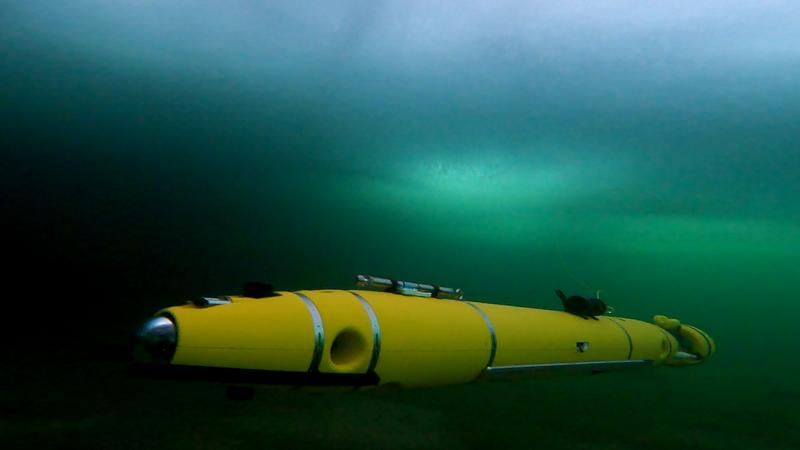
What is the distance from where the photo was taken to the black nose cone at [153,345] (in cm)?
242

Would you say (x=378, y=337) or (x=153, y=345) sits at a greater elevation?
(x=378, y=337)

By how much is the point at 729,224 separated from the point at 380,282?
26264 mm

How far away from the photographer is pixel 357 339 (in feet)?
10.1

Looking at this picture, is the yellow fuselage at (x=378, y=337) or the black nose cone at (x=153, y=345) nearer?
the black nose cone at (x=153, y=345)

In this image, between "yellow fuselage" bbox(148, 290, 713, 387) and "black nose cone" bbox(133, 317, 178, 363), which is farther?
"yellow fuselage" bbox(148, 290, 713, 387)

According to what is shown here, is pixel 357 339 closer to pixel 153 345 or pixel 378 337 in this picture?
pixel 378 337

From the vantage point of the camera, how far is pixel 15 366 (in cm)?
753

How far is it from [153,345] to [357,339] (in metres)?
1.20

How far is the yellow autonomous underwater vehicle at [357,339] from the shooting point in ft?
8.25

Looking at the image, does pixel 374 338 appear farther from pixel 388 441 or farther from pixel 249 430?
pixel 249 430

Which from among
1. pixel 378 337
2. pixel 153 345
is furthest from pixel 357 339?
pixel 153 345

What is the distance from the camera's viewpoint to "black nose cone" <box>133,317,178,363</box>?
242 centimetres

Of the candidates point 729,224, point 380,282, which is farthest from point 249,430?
point 729,224

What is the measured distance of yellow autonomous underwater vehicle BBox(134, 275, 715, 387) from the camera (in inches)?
99.0
